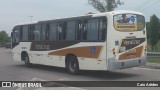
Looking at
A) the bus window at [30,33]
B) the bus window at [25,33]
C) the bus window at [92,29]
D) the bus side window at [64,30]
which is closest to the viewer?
the bus window at [92,29]

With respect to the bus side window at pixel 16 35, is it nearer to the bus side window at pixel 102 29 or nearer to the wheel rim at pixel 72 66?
the wheel rim at pixel 72 66

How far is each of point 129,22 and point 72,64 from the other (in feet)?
11.7

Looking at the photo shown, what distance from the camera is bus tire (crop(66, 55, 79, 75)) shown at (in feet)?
59.8

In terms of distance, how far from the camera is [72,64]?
733 inches

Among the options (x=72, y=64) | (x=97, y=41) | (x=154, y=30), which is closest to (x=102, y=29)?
(x=97, y=41)

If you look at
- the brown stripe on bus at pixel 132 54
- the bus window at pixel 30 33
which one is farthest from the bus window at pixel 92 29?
the bus window at pixel 30 33

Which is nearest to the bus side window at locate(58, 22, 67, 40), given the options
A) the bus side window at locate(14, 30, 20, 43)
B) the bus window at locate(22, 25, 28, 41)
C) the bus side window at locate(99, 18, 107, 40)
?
the bus side window at locate(99, 18, 107, 40)

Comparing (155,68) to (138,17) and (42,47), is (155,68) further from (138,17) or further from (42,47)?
(42,47)

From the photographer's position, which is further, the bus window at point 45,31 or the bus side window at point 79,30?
the bus window at point 45,31

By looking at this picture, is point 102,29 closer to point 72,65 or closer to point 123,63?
point 123,63

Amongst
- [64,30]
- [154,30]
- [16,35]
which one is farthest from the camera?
[154,30]

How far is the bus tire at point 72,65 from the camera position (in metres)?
18.2

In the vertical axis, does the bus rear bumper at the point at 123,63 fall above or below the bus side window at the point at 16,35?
below

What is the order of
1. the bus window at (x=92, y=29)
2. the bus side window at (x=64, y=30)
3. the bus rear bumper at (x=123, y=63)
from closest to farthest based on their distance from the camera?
the bus rear bumper at (x=123, y=63)
the bus window at (x=92, y=29)
the bus side window at (x=64, y=30)
